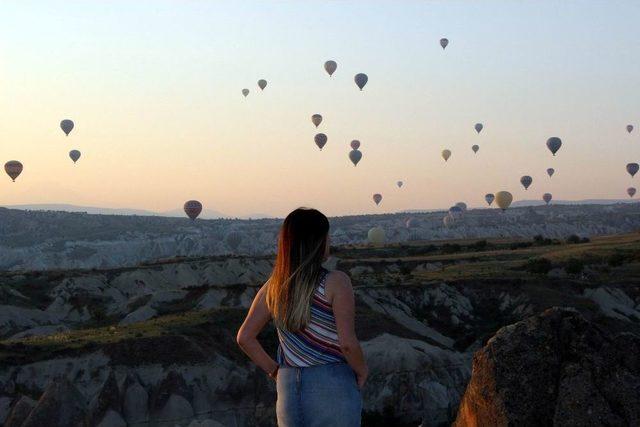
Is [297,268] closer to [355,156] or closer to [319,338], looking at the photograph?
[319,338]

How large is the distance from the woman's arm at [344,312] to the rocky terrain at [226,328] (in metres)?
30.1

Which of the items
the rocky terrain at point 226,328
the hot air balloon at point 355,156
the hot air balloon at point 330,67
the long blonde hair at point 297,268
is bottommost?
the rocky terrain at point 226,328

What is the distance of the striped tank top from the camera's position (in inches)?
225

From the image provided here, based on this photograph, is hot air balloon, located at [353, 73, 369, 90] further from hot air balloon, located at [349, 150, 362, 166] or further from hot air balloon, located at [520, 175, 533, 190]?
hot air balloon, located at [520, 175, 533, 190]

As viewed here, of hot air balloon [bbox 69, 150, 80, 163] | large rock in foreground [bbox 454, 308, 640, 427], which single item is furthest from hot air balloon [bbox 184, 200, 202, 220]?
large rock in foreground [bbox 454, 308, 640, 427]

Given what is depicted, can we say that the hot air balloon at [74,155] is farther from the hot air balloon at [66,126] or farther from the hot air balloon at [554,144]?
the hot air balloon at [554,144]

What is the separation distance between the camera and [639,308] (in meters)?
69.3

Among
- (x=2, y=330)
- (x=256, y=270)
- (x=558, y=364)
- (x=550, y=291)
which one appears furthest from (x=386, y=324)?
(x=558, y=364)

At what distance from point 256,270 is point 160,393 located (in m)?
50.4

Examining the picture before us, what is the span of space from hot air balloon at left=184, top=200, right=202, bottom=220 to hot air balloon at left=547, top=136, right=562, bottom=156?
135 feet

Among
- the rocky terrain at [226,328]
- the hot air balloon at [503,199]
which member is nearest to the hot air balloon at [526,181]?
the hot air balloon at [503,199]

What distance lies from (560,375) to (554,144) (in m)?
96.7

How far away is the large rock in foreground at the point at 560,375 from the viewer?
795 cm

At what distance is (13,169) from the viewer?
98938 mm
